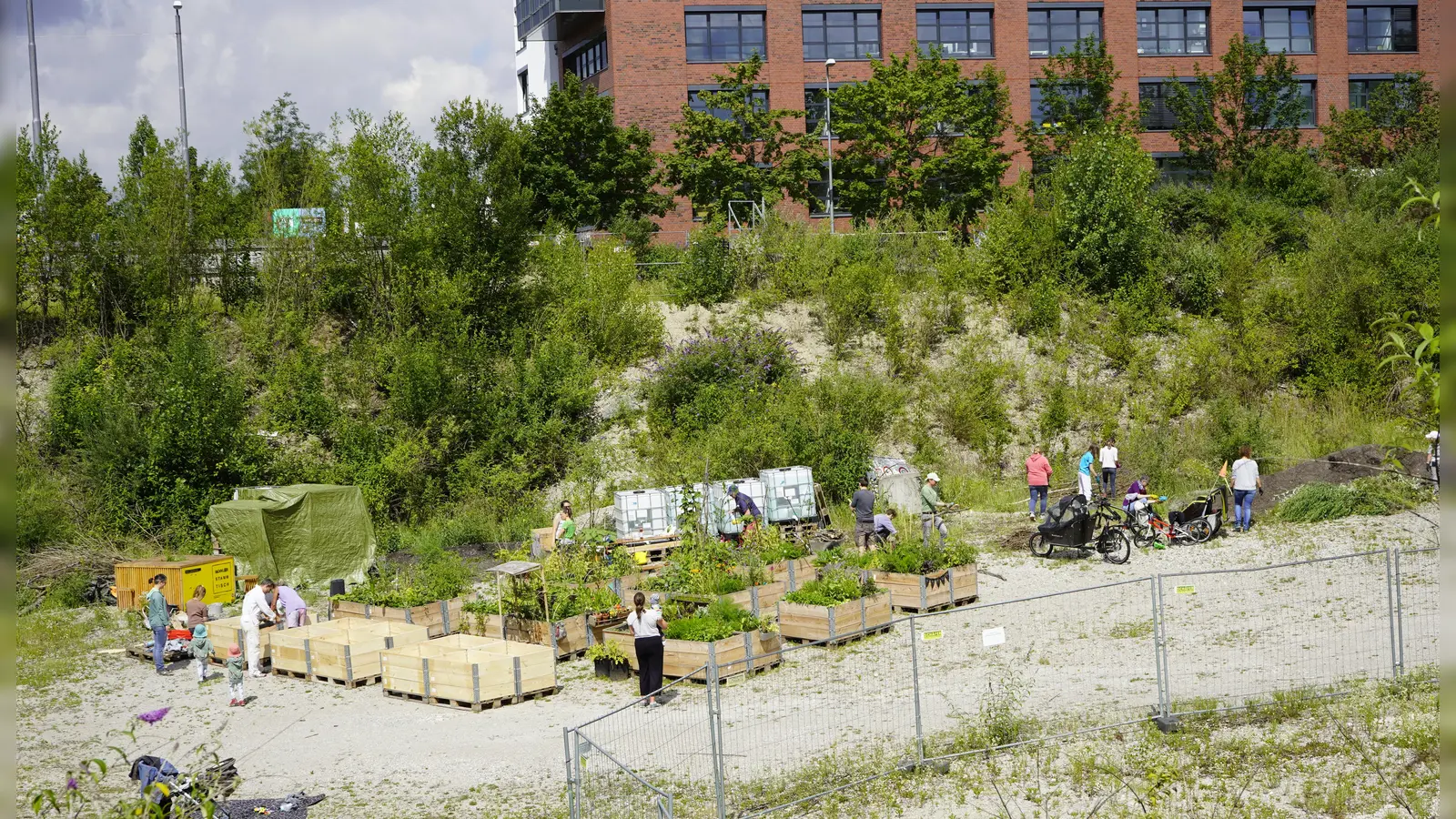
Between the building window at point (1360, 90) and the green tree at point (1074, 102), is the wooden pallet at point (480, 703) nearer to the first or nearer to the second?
the green tree at point (1074, 102)

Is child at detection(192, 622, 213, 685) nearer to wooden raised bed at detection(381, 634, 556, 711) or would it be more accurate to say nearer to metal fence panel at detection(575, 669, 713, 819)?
wooden raised bed at detection(381, 634, 556, 711)

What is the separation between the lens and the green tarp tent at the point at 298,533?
963 inches

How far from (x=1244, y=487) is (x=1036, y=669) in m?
10.2

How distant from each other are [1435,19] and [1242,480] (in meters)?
40.9

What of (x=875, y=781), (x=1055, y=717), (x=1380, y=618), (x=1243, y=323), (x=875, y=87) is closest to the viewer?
(x=875, y=781)

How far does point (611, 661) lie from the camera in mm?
16250

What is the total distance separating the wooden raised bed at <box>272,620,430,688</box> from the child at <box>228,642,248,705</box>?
4.03 ft

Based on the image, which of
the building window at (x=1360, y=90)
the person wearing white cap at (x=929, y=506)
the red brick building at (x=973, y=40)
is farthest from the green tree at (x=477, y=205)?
the building window at (x=1360, y=90)

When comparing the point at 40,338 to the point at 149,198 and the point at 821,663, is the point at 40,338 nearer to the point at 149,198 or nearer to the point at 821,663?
the point at 149,198

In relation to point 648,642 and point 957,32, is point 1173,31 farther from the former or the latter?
point 648,642

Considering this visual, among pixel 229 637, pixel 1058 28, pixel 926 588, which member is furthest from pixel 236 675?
pixel 1058 28

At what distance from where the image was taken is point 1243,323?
36969 mm

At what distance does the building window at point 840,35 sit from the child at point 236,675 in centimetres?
4010

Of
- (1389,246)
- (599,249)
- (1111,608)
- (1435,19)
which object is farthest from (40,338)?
(1435,19)
